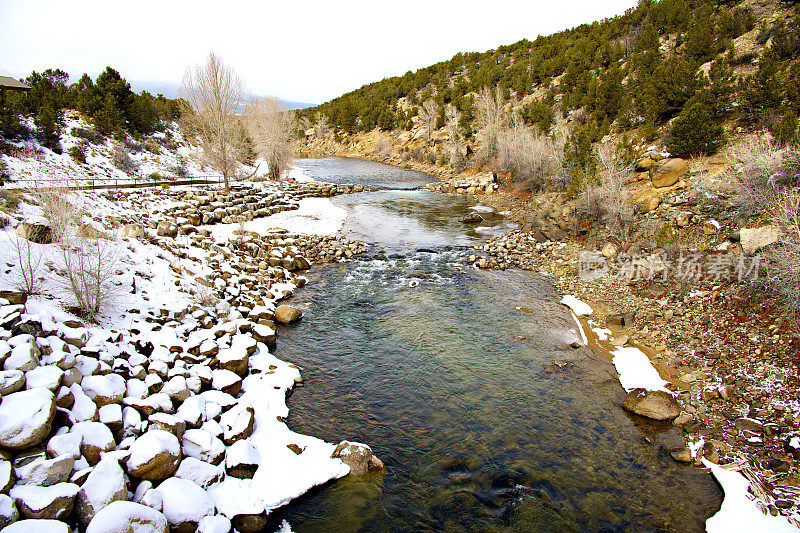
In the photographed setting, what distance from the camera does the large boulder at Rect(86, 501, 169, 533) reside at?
443 cm

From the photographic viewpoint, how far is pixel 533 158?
2553 centimetres

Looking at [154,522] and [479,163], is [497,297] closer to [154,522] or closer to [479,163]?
[154,522]

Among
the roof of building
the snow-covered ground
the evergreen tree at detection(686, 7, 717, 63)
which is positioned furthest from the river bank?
the roof of building

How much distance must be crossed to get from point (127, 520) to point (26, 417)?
197 centimetres

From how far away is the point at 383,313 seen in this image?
470 inches

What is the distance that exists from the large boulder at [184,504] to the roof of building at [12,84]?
3961cm

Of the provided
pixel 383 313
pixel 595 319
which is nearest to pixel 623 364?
pixel 595 319

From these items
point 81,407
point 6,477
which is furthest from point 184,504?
point 81,407

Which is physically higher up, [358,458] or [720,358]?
[720,358]

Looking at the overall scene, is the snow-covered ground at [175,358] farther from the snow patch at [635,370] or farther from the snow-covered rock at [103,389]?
the snow patch at [635,370]

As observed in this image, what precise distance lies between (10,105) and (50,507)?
28.0 m

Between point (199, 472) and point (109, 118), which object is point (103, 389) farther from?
point (109, 118)

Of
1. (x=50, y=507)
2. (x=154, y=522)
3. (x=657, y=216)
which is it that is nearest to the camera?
(x=50, y=507)

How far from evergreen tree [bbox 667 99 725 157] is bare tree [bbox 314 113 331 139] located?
6793 cm
